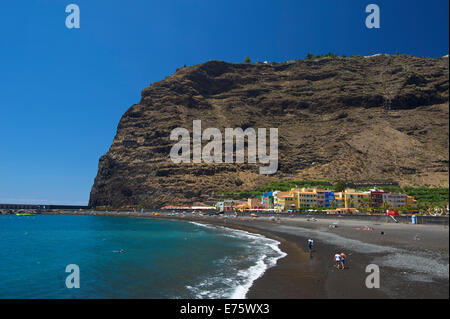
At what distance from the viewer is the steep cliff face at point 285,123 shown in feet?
457

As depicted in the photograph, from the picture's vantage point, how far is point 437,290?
43.6 feet

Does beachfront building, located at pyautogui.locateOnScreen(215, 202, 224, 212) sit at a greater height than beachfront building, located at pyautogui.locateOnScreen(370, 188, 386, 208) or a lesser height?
lesser

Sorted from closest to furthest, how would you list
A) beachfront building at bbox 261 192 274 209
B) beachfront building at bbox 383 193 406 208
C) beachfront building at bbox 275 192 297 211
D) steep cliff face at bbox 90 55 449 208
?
beachfront building at bbox 383 193 406 208 < beachfront building at bbox 275 192 297 211 < beachfront building at bbox 261 192 274 209 < steep cliff face at bbox 90 55 449 208

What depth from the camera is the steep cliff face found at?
13938cm

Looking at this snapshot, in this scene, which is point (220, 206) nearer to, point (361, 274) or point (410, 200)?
point (410, 200)

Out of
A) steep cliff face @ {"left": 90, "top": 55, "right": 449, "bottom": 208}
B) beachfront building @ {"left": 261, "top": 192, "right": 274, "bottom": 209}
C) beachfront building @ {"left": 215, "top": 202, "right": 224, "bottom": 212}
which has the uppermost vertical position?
steep cliff face @ {"left": 90, "top": 55, "right": 449, "bottom": 208}

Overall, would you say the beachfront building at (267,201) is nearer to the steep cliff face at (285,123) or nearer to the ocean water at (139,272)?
the steep cliff face at (285,123)

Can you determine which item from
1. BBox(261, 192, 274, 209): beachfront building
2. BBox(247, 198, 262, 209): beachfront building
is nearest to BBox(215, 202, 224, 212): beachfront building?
BBox(247, 198, 262, 209): beachfront building

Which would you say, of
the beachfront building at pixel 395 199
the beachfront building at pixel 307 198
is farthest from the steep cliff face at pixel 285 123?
the beachfront building at pixel 307 198

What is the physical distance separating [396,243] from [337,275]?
15.3m

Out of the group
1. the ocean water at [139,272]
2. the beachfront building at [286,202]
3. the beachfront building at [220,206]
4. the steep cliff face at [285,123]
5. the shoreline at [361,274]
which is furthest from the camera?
the steep cliff face at [285,123]

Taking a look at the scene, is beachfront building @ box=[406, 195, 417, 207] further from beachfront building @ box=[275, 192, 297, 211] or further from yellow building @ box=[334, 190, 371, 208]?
beachfront building @ box=[275, 192, 297, 211]
